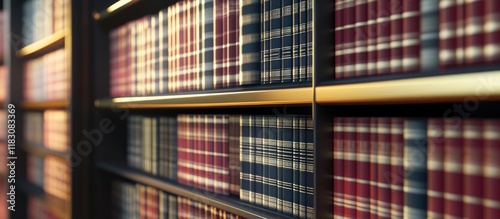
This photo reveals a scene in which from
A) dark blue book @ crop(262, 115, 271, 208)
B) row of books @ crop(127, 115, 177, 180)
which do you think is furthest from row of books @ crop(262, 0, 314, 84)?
row of books @ crop(127, 115, 177, 180)

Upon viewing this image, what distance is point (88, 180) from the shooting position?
5.85 ft

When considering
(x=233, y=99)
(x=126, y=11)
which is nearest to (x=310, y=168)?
(x=233, y=99)

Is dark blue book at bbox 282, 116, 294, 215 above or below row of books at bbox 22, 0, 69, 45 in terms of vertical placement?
below

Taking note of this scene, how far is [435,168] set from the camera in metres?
0.70

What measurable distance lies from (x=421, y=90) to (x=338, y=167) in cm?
26

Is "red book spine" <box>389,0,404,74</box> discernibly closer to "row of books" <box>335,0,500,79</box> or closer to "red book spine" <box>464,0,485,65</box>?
"row of books" <box>335,0,500,79</box>

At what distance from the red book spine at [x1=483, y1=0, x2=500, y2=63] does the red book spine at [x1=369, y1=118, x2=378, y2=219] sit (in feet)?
0.73

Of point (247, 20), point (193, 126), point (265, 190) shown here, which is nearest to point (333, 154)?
point (265, 190)

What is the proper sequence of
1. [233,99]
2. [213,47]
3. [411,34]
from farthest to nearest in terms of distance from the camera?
[213,47] → [233,99] → [411,34]

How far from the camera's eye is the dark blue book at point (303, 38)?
907 millimetres

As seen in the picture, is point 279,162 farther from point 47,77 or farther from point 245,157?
point 47,77

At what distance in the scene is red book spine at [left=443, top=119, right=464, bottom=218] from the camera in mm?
662

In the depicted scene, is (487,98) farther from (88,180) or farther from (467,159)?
(88,180)

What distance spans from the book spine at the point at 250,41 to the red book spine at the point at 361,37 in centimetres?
27
